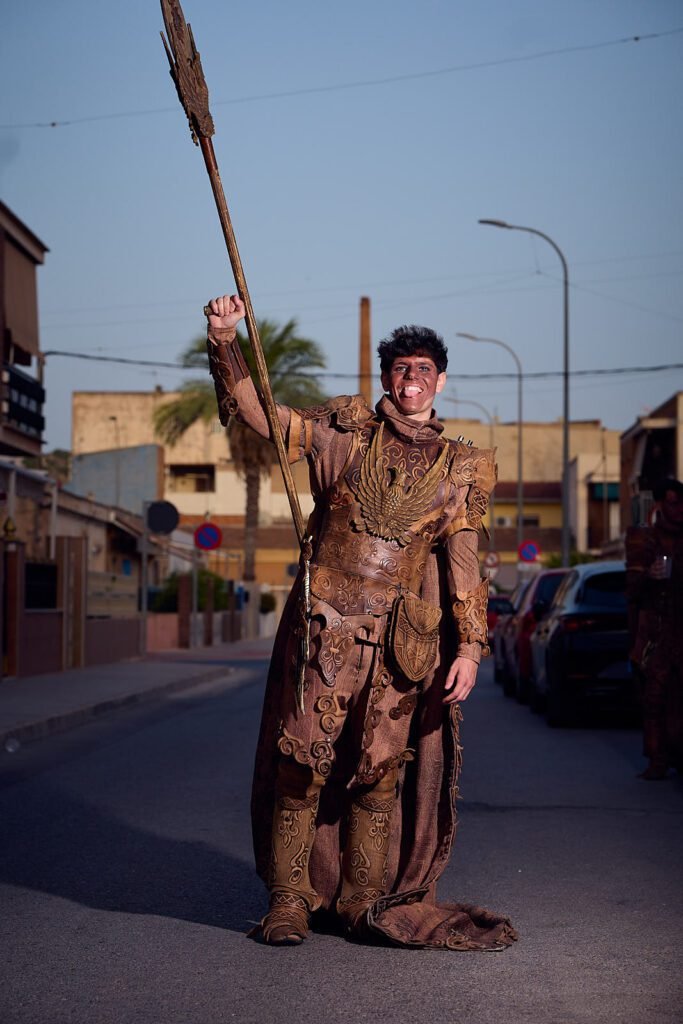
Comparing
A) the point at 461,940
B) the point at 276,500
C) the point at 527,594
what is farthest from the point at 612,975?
the point at 276,500

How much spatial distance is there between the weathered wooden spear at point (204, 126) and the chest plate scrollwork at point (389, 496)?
0.25m

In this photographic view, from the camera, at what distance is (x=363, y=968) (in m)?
5.12

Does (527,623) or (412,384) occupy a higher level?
(412,384)

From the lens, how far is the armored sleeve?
560 centimetres

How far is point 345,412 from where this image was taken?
5.70 meters

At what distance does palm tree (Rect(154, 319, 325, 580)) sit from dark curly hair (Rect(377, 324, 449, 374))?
115 feet

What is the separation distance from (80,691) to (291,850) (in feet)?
45.2

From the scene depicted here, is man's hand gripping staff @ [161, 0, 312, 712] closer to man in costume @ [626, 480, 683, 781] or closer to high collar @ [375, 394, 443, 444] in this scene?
high collar @ [375, 394, 443, 444]

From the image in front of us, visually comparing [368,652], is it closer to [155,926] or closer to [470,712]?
[155,926]

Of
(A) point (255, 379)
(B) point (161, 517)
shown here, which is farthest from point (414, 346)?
(A) point (255, 379)

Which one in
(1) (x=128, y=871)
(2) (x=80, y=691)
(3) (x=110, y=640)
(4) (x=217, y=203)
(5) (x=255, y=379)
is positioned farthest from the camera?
(5) (x=255, y=379)

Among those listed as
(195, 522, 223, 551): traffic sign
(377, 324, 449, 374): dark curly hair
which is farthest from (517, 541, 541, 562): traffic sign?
(377, 324, 449, 374): dark curly hair

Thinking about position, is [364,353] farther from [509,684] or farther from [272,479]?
[272,479]

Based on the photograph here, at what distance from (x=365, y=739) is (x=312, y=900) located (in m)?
0.60
